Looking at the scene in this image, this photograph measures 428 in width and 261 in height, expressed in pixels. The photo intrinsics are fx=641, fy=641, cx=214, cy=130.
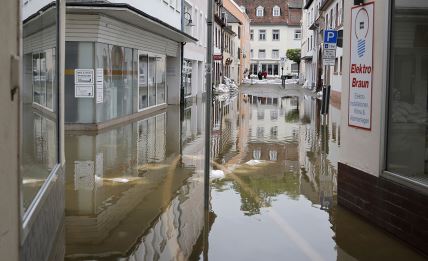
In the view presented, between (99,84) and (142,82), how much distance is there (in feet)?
17.2

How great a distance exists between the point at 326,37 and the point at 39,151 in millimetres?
12477

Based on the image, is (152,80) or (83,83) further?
(152,80)

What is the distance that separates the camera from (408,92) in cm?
671

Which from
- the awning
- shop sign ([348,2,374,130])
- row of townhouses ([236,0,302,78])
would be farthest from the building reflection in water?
row of townhouses ([236,0,302,78])

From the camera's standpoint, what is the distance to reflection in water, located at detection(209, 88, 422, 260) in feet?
19.7

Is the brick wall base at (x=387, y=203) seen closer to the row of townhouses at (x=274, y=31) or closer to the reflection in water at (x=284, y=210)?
the reflection in water at (x=284, y=210)

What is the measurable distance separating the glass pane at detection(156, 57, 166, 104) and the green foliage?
206 feet

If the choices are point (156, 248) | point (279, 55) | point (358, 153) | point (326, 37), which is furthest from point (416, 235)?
point (279, 55)

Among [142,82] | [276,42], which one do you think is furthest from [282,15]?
[142,82]

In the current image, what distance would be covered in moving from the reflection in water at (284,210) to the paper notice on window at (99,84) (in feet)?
12.7

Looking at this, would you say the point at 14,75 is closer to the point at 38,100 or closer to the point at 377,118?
the point at 38,100

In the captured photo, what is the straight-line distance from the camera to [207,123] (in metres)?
7.10

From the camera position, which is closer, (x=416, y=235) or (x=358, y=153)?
(x=416, y=235)

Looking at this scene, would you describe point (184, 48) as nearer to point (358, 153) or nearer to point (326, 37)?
point (326, 37)
